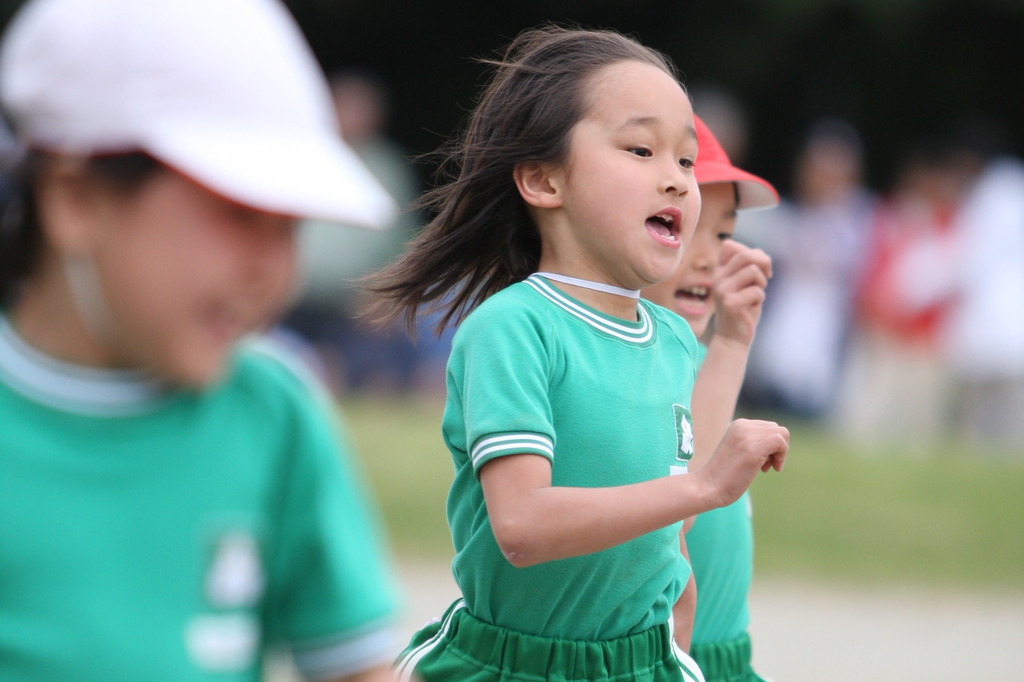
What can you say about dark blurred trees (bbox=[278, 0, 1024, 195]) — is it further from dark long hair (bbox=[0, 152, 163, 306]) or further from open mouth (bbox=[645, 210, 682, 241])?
dark long hair (bbox=[0, 152, 163, 306])

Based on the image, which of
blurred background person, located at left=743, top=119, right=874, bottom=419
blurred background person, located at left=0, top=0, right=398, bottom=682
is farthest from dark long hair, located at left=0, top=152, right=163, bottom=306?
blurred background person, located at left=743, top=119, right=874, bottom=419

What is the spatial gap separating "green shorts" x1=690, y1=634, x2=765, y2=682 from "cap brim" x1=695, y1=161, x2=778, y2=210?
0.97 metres

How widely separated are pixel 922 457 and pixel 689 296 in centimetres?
681

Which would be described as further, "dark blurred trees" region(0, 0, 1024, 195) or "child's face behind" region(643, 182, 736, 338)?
"dark blurred trees" region(0, 0, 1024, 195)

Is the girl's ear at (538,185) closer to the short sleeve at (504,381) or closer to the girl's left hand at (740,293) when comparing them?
the short sleeve at (504,381)

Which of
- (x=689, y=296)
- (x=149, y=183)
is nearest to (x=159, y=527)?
(x=149, y=183)

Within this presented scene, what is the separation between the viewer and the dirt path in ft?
20.4

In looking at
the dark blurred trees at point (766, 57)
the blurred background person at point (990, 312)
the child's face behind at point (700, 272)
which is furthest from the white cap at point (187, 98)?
the dark blurred trees at point (766, 57)

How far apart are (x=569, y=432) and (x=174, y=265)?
97cm

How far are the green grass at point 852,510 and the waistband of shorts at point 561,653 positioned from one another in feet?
17.2

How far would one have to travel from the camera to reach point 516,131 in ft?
8.68

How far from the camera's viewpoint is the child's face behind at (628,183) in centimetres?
246

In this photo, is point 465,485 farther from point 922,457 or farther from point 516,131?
point 922,457

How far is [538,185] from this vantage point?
2.59 metres
